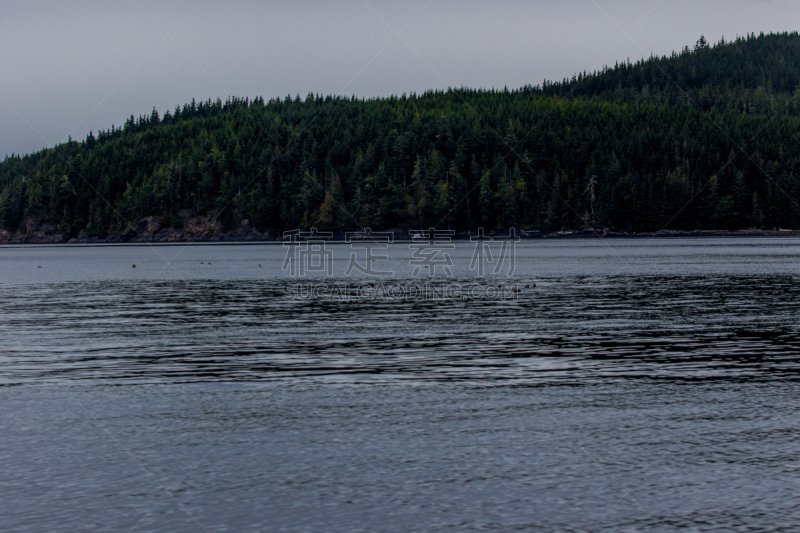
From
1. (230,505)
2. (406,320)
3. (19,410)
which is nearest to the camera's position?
(230,505)

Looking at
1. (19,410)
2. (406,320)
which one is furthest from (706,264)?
(19,410)

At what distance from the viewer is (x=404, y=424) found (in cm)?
1588

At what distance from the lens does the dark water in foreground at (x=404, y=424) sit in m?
11.2

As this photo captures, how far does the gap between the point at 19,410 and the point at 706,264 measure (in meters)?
76.4

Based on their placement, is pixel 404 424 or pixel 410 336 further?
pixel 410 336

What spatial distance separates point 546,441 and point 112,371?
14.2 meters

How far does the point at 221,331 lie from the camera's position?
3181cm

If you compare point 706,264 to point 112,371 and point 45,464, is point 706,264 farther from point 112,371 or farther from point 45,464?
point 45,464

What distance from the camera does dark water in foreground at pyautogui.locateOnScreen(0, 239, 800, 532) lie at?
441 inches

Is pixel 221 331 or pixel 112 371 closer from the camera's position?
pixel 112 371

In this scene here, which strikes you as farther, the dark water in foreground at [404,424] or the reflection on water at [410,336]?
the reflection on water at [410,336]

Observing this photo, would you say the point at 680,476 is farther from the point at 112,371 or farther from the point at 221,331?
the point at 221,331

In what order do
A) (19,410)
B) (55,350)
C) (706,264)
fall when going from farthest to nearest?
(706,264) → (55,350) → (19,410)

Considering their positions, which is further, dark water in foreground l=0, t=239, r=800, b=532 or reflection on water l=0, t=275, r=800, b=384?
reflection on water l=0, t=275, r=800, b=384
